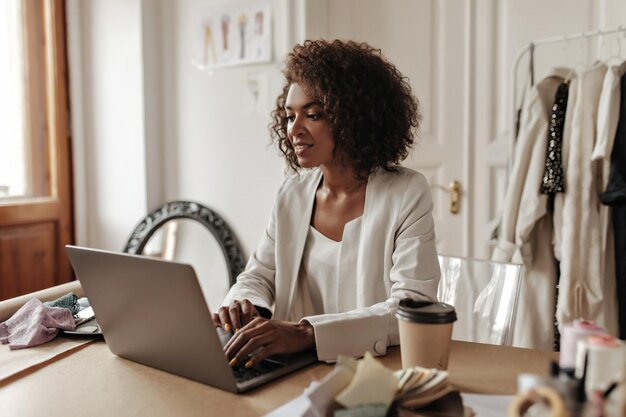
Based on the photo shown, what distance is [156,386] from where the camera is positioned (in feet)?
3.09

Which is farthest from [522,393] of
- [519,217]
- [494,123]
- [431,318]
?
[494,123]

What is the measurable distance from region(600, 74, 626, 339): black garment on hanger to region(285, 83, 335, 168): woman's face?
0.94 meters

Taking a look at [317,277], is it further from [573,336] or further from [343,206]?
[573,336]

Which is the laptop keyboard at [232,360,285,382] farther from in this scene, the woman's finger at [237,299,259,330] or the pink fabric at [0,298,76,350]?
the pink fabric at [0,298,76,350]

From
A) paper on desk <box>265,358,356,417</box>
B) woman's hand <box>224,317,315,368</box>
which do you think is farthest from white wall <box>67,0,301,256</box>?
paper on desk <box>265,358,356,417</box>

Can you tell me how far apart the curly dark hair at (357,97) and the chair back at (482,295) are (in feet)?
1.06

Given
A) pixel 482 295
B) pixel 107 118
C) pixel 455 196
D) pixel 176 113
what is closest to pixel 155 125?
pixel 176 113

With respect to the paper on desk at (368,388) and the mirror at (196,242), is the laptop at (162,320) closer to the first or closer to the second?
the paper on desk at (368,388)

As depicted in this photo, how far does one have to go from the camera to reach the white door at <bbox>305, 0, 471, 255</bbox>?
2.55m

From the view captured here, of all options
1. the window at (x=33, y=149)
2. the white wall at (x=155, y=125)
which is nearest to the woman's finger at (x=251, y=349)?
the white wall at (x=155, y=125)

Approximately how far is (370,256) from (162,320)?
0.56 metres

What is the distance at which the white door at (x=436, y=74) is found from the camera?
255cm

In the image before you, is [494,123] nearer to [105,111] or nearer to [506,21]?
[506,21]

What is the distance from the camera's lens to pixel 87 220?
3.28 metres
